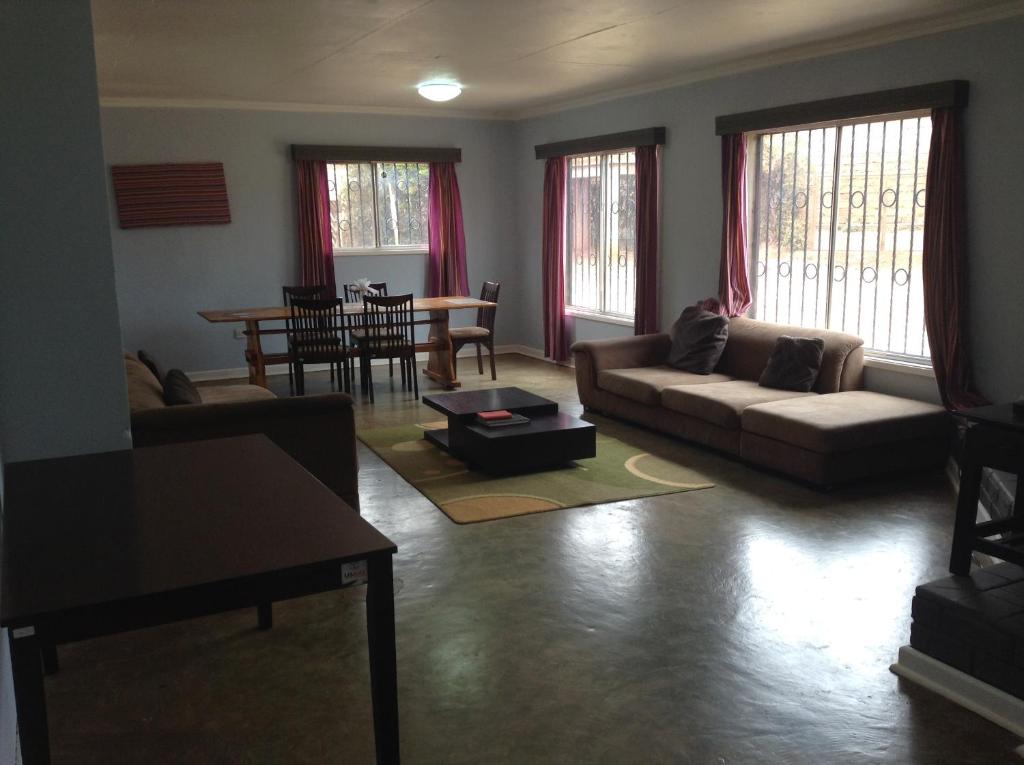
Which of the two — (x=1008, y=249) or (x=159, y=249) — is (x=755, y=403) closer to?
(x=1008, y=249)

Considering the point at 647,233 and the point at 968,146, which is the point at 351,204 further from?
the point at 968,146

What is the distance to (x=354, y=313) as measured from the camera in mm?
7203

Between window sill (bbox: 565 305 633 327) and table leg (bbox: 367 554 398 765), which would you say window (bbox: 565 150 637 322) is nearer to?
window sill (bbox: 565 305 633 327)

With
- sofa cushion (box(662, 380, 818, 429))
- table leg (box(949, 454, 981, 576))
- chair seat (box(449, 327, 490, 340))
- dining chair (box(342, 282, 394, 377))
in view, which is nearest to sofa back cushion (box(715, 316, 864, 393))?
sofa cushion (box(662, 380, 818, 429))

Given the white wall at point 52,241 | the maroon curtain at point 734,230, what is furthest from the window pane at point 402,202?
the white wall at point 52,241

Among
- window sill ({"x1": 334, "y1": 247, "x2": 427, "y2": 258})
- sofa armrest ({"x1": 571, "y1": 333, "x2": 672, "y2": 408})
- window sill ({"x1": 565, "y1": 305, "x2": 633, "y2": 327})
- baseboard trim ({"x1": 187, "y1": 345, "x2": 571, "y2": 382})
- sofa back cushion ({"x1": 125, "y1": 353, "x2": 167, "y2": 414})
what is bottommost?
baseboard trim ({"x1": 187, "y1": 345, "x2": 571, "y2": 382})

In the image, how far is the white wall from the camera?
9.39 ft

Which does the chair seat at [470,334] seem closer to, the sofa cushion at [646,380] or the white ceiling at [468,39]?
the sofa cushion at [646,380]

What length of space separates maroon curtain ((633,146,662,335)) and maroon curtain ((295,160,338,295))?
3.01 m

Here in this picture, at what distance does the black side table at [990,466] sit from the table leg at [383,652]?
2.25m


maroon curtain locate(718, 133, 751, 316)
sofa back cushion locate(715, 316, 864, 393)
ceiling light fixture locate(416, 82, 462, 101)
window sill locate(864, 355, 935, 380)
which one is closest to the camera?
window sill locate(864, 355, 935, 380)

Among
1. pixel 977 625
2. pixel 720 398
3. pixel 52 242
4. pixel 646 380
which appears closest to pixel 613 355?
pixel 646 380

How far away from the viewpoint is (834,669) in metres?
2.89

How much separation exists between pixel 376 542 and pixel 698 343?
482cm
